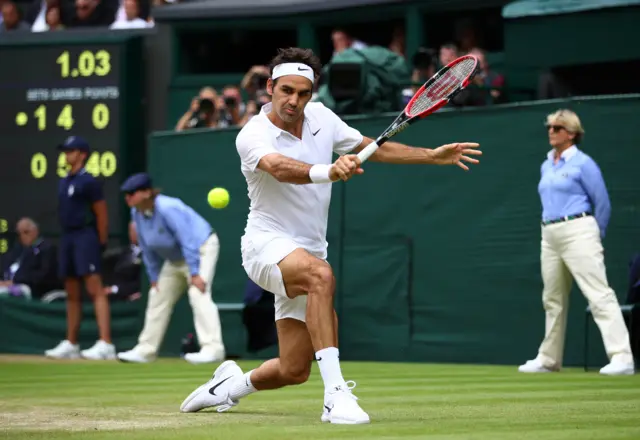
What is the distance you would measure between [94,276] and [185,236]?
5.57 feet

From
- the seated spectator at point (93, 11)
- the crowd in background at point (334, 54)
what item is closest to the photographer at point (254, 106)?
the crowd in background at point (334, 54)

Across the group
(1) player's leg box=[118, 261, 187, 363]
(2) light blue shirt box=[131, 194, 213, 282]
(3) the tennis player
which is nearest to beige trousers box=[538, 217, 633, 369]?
(2) light blue shirt box=[131, 194, 213, 282]

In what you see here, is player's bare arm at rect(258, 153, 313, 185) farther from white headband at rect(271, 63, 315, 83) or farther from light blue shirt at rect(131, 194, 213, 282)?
light blue shirt at rect(131, 194, 213, 282)

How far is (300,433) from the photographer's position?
6.20 meters

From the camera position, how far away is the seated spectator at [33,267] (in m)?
17.1

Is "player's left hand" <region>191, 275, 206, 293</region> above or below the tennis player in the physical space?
below

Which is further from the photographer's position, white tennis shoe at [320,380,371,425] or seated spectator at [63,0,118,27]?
seated spectator at [63,0,118,27]

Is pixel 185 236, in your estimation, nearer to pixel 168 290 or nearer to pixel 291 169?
pixel 168 290

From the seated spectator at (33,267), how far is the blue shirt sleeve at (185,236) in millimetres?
3998

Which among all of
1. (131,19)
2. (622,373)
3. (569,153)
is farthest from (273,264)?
(131,19)

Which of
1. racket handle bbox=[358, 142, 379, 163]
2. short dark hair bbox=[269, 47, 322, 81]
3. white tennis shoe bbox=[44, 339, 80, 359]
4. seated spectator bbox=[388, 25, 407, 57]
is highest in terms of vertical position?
seated spectator bbox=[388, 25, 407, 57]

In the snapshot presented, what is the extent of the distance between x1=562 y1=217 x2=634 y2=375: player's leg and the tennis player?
13.4 ft

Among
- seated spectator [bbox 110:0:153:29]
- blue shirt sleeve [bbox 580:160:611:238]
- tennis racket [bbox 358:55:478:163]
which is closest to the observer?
tennis racket [bbox 358:55:478:163]

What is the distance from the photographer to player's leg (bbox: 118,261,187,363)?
1400cm
